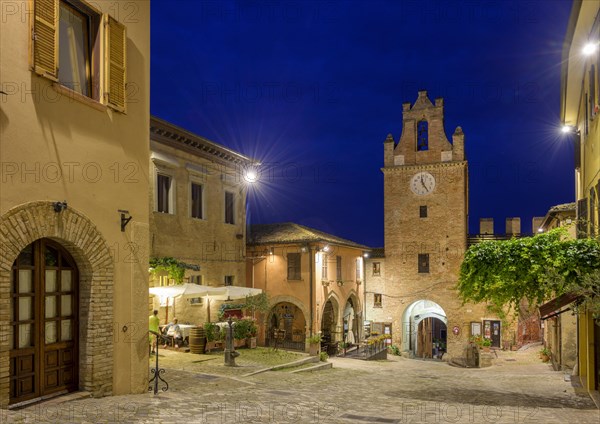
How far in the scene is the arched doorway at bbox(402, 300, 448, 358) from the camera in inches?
1331

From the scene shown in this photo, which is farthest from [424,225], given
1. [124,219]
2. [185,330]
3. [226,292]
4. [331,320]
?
[124,219]

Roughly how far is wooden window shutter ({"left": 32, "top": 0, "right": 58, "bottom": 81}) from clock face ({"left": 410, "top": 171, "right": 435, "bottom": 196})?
1093 inches

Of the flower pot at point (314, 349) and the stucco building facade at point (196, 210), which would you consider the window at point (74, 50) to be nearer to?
the stucco building facade at point (196, 210)

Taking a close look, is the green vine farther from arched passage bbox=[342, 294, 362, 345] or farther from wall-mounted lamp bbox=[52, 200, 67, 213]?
arched passage bbox=[342, 294, 362, 345]

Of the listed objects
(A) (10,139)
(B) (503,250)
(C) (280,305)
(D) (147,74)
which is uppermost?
(D) (147,74)

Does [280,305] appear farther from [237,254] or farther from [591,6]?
[591,6]

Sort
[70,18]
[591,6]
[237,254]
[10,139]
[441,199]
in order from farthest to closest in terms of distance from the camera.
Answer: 1. [441,199]
2. [237,254]
3. [591,6]
4. [70,18]
5. [10,139]

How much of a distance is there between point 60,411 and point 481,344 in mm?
24857

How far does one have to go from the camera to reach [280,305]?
27.8 metres

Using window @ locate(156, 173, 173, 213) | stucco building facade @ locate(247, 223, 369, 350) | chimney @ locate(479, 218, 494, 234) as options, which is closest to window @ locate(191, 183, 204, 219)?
window @ locate(156, 173, 173, 213)

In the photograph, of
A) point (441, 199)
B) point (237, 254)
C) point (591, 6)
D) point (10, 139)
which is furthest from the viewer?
point (441, 199)

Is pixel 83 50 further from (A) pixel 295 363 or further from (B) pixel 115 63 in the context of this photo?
(A) pixel 295 363

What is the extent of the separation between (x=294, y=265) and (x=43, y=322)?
60.2ft

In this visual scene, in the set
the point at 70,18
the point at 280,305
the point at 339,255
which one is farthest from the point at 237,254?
A: the point at 70,18
